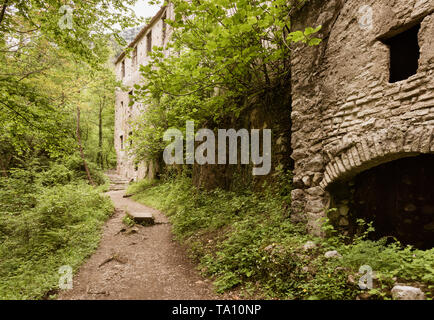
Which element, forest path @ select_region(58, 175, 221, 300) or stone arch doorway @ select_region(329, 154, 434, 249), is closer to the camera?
forest path @ select_region(58, 175, 221, 300)

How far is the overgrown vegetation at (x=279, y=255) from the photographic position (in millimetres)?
2707

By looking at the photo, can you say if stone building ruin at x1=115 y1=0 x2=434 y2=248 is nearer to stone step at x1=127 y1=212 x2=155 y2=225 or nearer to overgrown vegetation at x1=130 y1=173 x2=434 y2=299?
overgrown vegetation at x1=130 y1=173 x2=434 y2=299

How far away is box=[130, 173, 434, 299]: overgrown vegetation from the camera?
2707 mm

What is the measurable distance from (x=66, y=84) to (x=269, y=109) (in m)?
9.90

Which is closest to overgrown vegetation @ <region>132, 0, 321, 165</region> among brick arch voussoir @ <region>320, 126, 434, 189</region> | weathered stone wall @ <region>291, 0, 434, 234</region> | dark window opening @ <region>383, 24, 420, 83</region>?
weathered stone wall @ <region>291, 0, 434, 234</region>

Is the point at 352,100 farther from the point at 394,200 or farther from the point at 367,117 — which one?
the point at 394,200

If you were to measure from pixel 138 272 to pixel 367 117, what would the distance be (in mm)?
4699

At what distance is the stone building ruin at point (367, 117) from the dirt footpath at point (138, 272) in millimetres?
2417

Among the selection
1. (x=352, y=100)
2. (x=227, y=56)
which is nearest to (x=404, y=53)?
(x=352, y=100)

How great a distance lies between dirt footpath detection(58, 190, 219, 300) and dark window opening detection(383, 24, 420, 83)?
4.56 m

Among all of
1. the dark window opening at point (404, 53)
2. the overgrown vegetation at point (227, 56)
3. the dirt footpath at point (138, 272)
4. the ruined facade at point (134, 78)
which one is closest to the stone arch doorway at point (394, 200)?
the dark window opening at point (404, 53)

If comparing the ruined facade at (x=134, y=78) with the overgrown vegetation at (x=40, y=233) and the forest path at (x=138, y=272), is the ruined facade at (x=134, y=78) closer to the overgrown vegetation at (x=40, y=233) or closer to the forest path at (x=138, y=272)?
the overgrown vegetation at (x=40, y=233)
